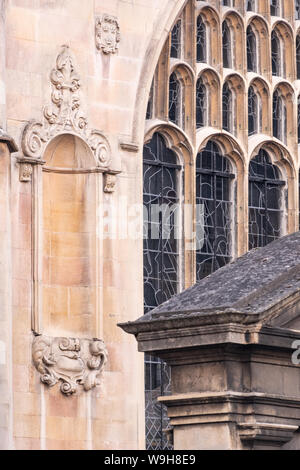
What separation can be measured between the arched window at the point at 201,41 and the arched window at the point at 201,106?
0.40m

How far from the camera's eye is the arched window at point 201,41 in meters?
23.8

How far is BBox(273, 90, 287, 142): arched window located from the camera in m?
25.0

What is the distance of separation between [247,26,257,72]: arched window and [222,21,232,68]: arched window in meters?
0.46

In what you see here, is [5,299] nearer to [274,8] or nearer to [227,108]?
[227,108]

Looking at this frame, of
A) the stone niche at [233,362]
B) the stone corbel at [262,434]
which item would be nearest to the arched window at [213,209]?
the stone niche at [233,362]

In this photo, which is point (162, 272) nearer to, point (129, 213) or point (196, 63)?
point (129, 213)

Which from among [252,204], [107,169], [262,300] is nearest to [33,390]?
[107,169]

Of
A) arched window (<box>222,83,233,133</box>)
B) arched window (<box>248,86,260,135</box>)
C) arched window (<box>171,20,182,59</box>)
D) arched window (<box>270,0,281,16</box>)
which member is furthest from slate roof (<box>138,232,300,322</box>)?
arched window (<box>270,0,281,16</box>)

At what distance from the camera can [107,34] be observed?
69.8 feet

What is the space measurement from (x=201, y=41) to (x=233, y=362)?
16.3 m

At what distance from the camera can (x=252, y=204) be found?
24.2 meters

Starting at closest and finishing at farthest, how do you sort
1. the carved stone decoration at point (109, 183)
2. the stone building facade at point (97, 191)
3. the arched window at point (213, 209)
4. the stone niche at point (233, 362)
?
the stone niche at point (233, 362), the stone building facade at point (97, 191), the carved stone decoration at point (109, 183), the arched window at point (213, 209)

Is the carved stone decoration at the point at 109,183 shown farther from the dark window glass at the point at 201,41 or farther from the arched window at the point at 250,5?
the arched window at the point at 250,5

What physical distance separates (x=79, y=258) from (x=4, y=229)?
1920 mm
